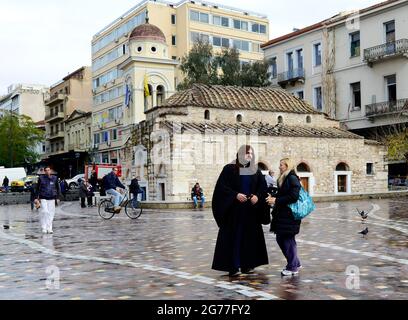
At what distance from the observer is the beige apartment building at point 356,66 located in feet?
117

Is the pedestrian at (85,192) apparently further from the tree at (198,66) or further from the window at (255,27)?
the window at (255,27)

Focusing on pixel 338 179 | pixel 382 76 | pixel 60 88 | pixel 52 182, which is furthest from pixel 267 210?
pixel 60 88

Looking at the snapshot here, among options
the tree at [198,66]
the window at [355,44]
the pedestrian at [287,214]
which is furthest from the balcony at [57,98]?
the pedestrian at [287,214]

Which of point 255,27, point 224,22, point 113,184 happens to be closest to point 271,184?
point 113,184

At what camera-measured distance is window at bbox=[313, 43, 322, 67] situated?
41875 millimetres

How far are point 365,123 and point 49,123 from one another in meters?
55.9

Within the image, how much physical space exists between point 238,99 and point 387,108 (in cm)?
1040

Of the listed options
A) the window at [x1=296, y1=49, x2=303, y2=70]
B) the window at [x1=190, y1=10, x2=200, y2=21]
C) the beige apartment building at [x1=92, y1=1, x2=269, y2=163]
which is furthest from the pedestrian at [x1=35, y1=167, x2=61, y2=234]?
the window at [x1=190, y1=10, x2=200, y2=21]

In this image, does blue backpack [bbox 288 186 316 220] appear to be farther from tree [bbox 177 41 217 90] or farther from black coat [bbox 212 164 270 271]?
tree [bbox 177 41 217 90]

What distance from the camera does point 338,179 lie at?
33.0 m

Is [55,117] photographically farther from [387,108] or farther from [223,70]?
[387,108]

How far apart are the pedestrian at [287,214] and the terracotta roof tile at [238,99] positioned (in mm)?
23015

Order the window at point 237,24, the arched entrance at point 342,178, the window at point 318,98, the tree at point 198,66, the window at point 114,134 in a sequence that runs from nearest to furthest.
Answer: the arched entrance at point 342,178 < the window at point 318,98 < the tree at point 198,66 < the window at point 114,134 < the window at point 237,24

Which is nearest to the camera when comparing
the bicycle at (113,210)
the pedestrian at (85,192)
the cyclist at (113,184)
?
the cyclist at (113,184)
